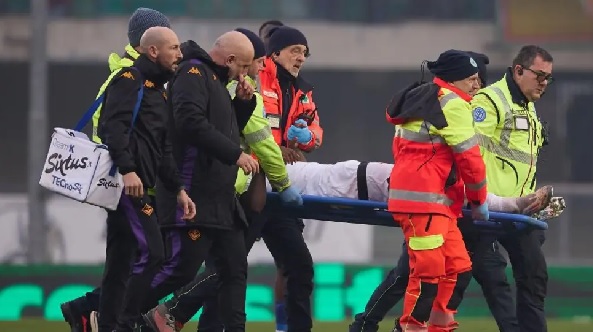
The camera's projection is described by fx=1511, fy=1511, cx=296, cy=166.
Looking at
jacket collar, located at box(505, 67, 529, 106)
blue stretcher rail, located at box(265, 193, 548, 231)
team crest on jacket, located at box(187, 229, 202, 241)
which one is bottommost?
team crest on jacket, located at box(187, 229, 202, 241)

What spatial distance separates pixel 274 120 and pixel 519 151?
1644mm

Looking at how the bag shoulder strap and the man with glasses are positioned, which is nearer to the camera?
the bag shoulder strap

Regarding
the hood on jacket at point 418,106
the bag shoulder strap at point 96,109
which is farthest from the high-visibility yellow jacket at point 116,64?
the hood on jacket at point 418,106

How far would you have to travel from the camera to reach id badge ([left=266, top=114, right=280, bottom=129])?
10.1 metres

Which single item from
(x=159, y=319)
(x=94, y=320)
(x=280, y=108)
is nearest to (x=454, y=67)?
(x=280, y=108)

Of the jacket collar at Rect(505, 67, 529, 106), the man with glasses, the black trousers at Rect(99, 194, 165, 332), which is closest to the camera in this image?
the black trousers at Rect(99, 194, 165, 332)

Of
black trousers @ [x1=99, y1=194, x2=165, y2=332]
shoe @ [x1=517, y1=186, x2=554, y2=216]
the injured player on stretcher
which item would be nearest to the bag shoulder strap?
black trousers @ [x1=99, y1=194, x2=165, y2=332]

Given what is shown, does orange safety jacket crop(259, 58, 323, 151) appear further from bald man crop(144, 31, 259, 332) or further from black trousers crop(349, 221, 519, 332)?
bald man crop(144, 31, 259, 332)

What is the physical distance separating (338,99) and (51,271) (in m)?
21.7

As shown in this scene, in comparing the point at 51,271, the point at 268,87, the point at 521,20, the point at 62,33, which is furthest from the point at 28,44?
the point at 268,87

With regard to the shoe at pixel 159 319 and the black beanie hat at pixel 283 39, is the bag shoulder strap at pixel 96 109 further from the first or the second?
the black beanie hat at pixel 283 39

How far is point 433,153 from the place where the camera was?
349 inches

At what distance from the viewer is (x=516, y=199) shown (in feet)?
31.1

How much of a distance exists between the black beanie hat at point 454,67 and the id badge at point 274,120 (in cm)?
143
